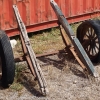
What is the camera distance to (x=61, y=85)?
5.70m

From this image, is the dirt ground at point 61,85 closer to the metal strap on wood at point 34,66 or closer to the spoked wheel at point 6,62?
the metal strap on wood at point 34,66

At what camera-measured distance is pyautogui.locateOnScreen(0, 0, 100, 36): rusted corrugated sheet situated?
7664mm

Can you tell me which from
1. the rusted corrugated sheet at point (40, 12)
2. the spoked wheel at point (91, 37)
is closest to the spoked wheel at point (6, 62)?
the spoked wheel at point (91, 37)

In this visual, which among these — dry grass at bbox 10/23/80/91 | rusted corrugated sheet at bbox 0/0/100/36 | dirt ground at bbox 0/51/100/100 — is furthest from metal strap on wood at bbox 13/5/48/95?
rusted corrugated sheet at bbox 0/0/100/36

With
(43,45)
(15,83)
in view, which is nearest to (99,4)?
(43,45)

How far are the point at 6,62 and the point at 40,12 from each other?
3.16 meters

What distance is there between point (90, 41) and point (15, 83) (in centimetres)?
167

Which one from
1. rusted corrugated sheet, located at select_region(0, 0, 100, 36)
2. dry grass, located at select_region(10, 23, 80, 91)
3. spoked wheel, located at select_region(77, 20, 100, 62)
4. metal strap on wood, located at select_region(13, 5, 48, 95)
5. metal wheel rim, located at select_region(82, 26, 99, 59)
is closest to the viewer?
metal strap on wood, located at select_region(13, 5, 48, 95)

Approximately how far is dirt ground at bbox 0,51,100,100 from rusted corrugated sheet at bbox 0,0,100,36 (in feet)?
4.95

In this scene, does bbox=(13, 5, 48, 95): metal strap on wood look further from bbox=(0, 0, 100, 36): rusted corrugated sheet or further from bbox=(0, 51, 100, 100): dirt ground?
bbox=(0, 0, 100, 36): rusted corrugated sheet

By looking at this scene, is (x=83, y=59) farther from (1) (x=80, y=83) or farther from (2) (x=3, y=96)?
(2) (x=3, y=96)

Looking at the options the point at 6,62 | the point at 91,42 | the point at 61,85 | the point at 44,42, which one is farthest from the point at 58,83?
the point at 44,42

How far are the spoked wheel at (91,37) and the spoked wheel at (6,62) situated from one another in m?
1.67

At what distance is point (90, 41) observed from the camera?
21.2ft
